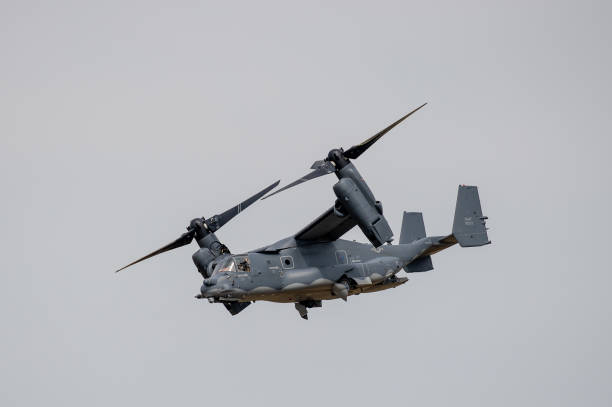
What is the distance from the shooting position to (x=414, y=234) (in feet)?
179

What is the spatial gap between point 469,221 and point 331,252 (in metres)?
6.57

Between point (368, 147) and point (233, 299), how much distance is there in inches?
320

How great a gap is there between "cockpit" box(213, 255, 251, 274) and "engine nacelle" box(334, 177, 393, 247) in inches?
188

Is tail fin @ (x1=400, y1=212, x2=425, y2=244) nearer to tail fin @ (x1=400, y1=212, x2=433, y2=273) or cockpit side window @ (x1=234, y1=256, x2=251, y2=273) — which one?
tail fin @ (x1=400, y1=212, x2=433, y2=273)

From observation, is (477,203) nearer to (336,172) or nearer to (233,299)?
(336,172)

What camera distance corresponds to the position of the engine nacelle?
46.4 meters

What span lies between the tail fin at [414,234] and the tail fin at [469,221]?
2.24m

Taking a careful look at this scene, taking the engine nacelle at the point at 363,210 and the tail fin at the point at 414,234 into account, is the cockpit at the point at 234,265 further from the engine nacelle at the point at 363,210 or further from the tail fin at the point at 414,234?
the tail fin at the point at 414,234

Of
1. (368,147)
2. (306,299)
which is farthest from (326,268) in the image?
(368,147)

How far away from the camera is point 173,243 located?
175 feet

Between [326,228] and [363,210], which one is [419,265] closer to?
[326,228]

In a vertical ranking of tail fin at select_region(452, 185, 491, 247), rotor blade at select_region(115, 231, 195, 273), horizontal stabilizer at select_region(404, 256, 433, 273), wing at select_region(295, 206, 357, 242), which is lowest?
horizontal stabilizer at select_region(404, 256, 433, 273)

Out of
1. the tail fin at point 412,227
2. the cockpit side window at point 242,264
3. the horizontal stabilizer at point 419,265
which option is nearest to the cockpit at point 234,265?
the cockpit side window at point 242,264

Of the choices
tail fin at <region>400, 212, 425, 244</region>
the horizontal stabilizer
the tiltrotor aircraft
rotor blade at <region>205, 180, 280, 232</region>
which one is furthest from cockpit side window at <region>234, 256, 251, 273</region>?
tail fin at <region>400, 212, 425, 244</region>
